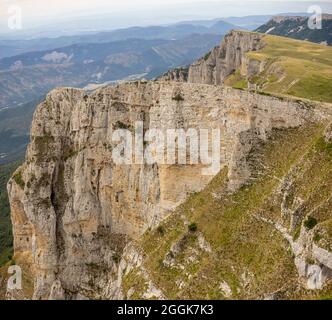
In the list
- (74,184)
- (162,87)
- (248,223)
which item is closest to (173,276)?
(248,223)

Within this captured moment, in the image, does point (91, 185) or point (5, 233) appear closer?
point (91, 185)

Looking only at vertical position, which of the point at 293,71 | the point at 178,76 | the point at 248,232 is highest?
the point at 293,71

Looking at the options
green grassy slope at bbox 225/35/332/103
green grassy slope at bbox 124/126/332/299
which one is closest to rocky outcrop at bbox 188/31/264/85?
green grassy slope at bbox 225/35/332/103

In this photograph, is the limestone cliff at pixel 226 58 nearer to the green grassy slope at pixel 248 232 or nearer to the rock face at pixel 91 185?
the rock face at pixel 91 185

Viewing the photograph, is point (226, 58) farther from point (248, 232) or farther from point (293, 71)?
point (248, 232)

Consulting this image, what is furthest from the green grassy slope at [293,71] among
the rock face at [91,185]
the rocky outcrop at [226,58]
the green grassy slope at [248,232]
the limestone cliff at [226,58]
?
the green grassy slope at [248,232]

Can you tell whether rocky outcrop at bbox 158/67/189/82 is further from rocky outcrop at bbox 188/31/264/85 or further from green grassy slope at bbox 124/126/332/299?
green grassy slope at bbox 124/126/332/299

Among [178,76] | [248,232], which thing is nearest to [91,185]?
[248,232]
